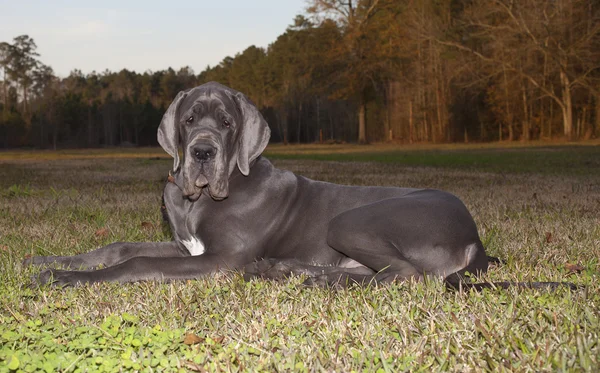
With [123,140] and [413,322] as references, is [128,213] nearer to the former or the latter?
[413,322]

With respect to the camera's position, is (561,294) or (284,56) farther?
(284,56)

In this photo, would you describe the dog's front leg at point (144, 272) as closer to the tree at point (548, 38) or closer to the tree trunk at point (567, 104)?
the tree at point (548, 38)

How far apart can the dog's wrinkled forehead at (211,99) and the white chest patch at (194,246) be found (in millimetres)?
909

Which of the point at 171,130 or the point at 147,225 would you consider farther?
the point at 147,225

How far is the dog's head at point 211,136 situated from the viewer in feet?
13.1

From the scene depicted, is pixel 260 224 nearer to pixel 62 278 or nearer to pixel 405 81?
pixel 62 278

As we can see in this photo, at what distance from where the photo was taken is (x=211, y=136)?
3.96 meters

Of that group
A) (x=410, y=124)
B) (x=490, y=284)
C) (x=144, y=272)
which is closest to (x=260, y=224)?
(x=144, y=272)

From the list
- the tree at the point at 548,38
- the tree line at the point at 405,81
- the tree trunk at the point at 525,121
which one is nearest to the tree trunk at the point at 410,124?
the tree line at the point at 405,81

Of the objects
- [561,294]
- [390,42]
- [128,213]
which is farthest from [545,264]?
[390,42]

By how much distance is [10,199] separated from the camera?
28.4 ft

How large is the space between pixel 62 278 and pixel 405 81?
160 feet

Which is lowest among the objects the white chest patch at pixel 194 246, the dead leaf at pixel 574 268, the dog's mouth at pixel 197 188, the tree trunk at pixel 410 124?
the dead leaf at pixel 574 268

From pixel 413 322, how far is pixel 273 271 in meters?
1.36
